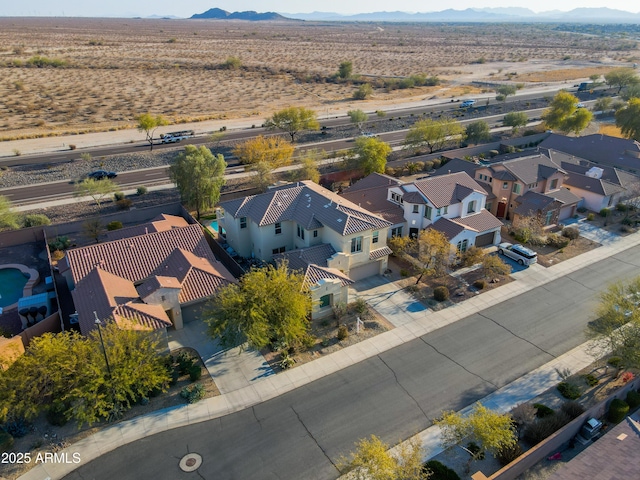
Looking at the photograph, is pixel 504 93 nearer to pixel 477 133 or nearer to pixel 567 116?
pixel 567 116

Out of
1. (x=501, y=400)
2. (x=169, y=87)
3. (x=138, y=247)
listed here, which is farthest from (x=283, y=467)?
(x=169, y=87)

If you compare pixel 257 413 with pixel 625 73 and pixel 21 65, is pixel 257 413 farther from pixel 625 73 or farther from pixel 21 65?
pixel 21 65

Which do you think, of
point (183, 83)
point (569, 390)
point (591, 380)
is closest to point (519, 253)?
point (591, 380)

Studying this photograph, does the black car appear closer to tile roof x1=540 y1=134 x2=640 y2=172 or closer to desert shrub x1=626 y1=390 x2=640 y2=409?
desert shrub x1=626 y1=390 x2=640 y2=409

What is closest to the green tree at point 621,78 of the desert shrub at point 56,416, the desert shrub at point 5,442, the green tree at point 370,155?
the green tree at point 370,155

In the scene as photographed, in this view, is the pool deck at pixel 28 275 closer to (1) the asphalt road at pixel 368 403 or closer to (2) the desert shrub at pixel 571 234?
(1) the asphalt road at pixel 368 403

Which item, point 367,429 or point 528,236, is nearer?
point 367,429

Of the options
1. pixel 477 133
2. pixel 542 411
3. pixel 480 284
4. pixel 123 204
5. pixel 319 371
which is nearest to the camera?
pixel 542 411
